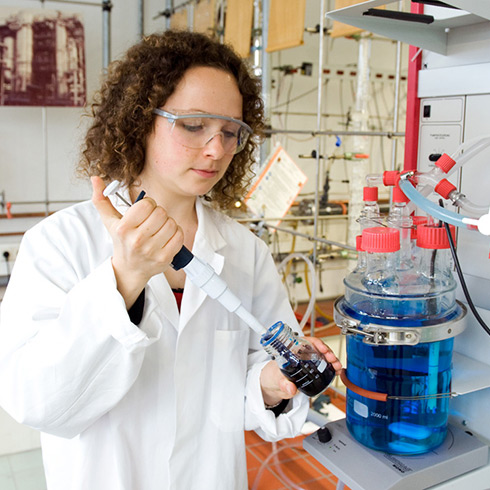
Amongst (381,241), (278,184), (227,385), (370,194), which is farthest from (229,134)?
(278,184)

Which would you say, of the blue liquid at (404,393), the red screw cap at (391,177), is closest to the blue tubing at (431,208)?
the red screw cap at (391,177)

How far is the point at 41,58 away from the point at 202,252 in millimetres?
2870

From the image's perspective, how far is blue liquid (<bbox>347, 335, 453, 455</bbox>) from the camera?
94 centimetres

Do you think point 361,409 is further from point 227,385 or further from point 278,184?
point 278,184

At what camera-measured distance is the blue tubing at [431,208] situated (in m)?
0.84

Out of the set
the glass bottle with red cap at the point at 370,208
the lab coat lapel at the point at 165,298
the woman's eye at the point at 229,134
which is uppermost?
the woman's eye at the point at 229,134

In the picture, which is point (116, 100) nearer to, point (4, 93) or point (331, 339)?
point (4, 93)

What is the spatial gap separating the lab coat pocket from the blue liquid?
0.30 m

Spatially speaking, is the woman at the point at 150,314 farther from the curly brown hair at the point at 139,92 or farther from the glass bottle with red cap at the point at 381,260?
Answer: the glass bottle with red cap at the point at 381,260

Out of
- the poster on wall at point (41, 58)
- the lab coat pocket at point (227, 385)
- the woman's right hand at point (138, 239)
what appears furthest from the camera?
the poster on wall at point (41, 58)

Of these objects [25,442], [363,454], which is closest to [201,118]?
[363,454]

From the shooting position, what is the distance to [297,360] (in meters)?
0.95

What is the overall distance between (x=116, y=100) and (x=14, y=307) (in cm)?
50

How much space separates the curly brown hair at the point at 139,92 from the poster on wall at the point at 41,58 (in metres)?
2.48
